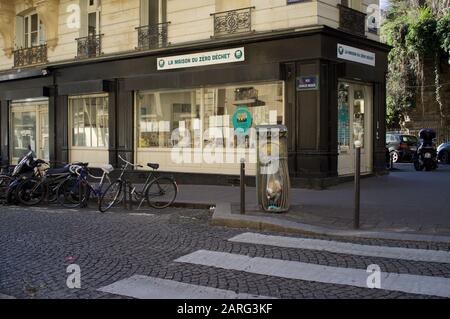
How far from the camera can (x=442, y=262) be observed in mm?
5984

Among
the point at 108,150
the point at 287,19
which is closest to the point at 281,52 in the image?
the point at 287,19

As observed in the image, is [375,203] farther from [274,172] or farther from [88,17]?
[88,17]

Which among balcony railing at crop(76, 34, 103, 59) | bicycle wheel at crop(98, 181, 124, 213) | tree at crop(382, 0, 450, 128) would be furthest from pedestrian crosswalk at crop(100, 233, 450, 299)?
tree at crop(382, 0, 450, 128)

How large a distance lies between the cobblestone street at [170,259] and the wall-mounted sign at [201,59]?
18.8 feet

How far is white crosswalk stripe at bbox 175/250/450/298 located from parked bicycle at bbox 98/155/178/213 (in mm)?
4544

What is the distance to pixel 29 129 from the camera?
19.6m

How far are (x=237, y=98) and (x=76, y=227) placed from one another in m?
6.59

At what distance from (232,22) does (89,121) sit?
629 cm

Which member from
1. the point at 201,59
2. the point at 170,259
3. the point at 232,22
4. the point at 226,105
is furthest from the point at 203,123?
the point at 170,259

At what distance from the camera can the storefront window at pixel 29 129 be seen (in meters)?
19.1

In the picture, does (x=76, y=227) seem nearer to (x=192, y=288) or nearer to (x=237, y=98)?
(x=192, y=288)

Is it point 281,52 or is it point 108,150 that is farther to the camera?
point 108,150

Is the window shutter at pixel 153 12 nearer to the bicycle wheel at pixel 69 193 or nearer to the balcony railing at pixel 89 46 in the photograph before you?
the balcony railing at pixel 89 46

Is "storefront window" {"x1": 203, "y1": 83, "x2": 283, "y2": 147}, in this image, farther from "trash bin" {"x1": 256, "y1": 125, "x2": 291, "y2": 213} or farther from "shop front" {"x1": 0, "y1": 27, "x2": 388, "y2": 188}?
"trash bin" {"x1": 256, "y1": 125, "x2": 291, "y2": 213}
